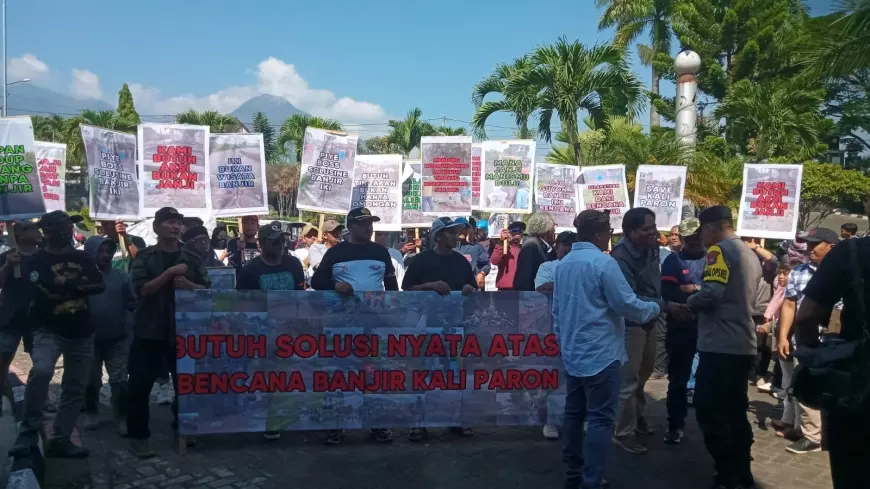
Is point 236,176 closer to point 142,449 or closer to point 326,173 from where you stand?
point 326,173

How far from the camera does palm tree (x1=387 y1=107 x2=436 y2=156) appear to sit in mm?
44656

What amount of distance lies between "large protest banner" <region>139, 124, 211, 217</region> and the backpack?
23.6 ft

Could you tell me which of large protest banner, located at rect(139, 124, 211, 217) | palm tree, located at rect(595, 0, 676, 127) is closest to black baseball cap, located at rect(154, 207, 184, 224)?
large protest banner, located at rect(139, 124, 211, 217)

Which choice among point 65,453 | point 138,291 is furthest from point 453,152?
point 65,453

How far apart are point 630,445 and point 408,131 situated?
1577 inches

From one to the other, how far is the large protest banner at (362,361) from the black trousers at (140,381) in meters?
0.25

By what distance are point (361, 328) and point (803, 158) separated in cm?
2411

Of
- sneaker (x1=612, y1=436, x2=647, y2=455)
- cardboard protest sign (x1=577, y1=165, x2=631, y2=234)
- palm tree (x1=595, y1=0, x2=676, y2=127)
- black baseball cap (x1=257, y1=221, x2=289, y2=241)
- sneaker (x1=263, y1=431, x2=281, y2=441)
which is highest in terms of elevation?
palm tree (x1=595, y1=0, x2=676, y2=127)

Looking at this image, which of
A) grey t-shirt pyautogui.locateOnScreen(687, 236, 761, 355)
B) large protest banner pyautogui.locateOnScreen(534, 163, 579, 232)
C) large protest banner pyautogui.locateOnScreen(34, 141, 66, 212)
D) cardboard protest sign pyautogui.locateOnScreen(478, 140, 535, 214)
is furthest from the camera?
large protest banner pyautogui.locateOnScreen(534, 163, 579, 232)

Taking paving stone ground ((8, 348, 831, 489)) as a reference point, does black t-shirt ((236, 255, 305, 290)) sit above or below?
above

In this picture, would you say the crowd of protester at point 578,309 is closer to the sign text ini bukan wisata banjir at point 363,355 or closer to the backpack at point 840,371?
the backpack at point 840,371

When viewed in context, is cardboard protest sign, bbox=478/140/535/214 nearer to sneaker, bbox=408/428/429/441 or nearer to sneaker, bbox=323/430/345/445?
sneaker, bbox=408/428/429/441

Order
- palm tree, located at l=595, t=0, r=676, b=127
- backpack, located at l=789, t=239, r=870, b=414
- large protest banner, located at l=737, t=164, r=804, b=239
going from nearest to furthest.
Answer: backpack, located at l=789, t=239, r=870, b=414 < large protest banner, located at l=737, t=164, r=804, b=239 < palm tree, located at l=595, t=0, r=676, b=127

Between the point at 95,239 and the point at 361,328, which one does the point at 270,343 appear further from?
the point at 95,239
